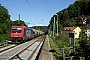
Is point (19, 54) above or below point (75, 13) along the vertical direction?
below

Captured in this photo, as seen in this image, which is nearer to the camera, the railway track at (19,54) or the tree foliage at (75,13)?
the railway track at (19,54)

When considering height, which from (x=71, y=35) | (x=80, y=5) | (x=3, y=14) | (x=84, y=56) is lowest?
(x=84, y=56)

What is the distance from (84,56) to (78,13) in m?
124

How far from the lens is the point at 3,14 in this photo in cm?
7419

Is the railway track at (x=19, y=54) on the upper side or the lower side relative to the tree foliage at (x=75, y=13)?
lower

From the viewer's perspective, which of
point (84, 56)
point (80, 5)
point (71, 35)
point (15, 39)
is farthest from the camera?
point (80, 5)

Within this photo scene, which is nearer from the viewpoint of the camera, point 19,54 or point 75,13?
point 19,54

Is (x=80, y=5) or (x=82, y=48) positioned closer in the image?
(x=82, y=48)

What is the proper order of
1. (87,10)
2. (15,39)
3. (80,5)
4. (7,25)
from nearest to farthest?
(15,39), (7,25), (87,10), (80,5)

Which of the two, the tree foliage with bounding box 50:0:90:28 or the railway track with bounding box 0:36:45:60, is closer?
the railway track with bounding box 0:36:45:60

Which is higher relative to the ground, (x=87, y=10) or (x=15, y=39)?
(x=87, y=10)

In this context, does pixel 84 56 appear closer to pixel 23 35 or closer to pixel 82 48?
pixel 82 48

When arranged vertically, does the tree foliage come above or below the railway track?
Result: above

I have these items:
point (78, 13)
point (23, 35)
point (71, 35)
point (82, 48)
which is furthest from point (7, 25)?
point (78, 13)
